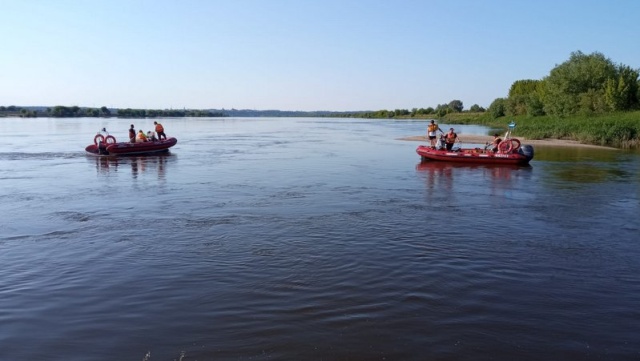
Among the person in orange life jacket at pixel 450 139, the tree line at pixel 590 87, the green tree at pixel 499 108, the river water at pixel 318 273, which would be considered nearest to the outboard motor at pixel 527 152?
the person in orange life jacket at pixel 450 139

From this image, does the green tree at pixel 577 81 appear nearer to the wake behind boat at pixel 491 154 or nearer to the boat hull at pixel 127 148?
the wake behind boat at pixel 491 154

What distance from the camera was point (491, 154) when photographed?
24000 mm

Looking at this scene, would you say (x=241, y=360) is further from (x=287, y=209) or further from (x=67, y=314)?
(x=287, y=209)

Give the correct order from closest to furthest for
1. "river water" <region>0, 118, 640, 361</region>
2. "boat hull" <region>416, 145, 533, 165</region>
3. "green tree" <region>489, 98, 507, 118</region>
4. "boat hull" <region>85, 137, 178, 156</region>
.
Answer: "river water" <region>0, 118, 640, 361</region>
"boat hull" <region>416, 145, 533, 165</region>
"boat hull" <region>85, 137, 178, 156</region>
"green tree" <region>489, 98, 507, 118</region>

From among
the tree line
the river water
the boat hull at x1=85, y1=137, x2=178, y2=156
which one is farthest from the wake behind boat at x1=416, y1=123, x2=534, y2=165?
the tree line

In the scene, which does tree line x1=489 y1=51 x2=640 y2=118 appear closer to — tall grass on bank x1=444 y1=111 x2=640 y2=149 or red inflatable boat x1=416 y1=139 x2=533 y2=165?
tall grass on bank x1=444 y1=111 x2=640 y2=149

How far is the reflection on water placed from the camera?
22.3 metres

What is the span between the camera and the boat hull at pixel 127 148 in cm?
2781

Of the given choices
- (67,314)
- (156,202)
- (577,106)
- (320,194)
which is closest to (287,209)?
(320,194)

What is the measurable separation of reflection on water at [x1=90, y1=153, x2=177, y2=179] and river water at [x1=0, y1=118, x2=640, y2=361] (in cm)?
506

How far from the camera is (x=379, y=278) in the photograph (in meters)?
7.99

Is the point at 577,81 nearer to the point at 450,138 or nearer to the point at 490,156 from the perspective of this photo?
the point at 450,138

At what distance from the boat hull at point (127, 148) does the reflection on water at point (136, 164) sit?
1.13 ft

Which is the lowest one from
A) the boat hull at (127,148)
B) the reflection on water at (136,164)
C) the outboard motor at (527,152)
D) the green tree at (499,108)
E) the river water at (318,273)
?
the river water at (318,273)
